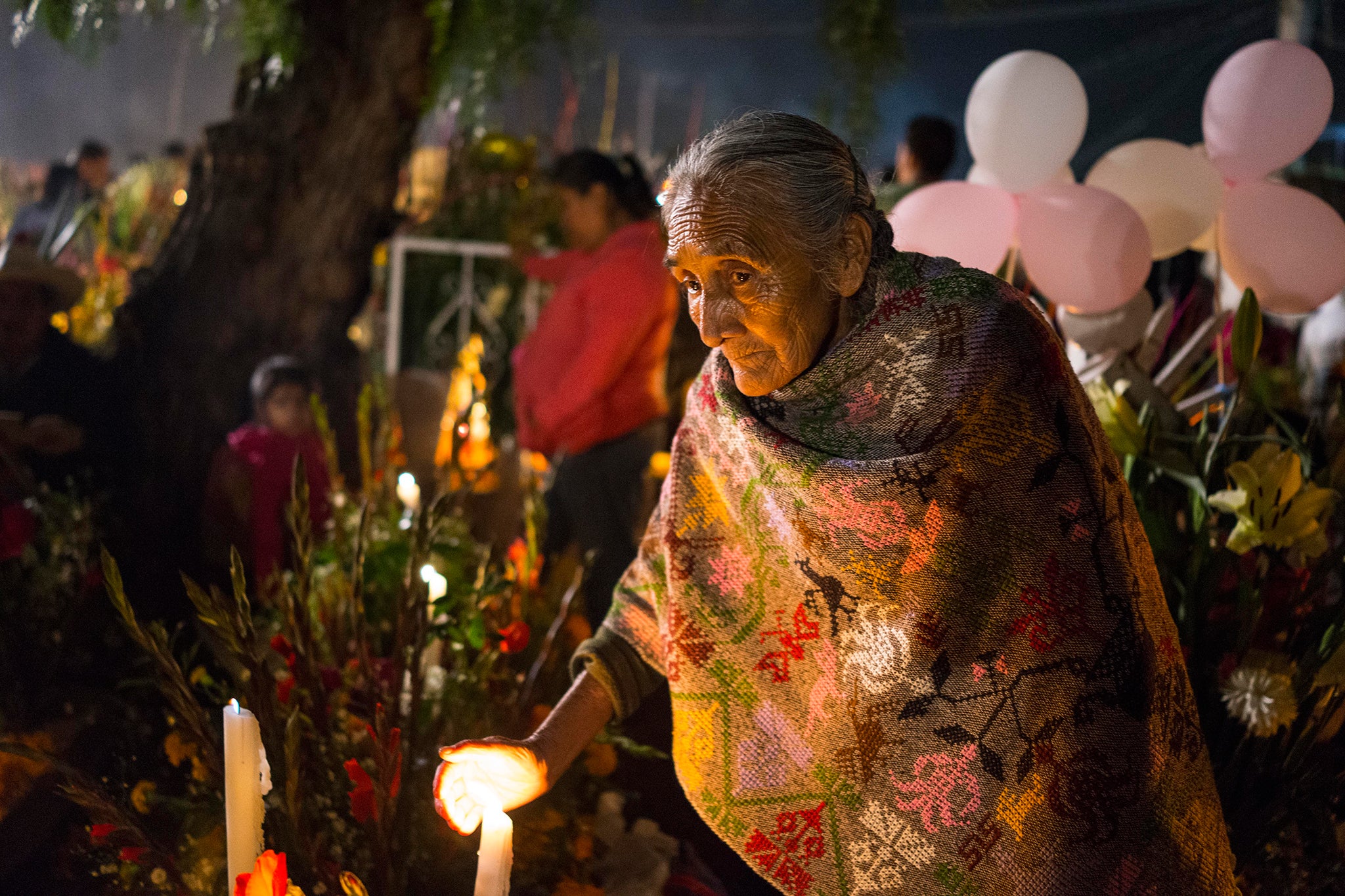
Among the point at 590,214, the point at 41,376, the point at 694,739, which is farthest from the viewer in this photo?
the point at 590,214

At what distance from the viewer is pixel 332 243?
11.2 feet

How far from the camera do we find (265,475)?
2.98 meters


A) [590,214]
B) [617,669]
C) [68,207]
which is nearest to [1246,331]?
[617,669]

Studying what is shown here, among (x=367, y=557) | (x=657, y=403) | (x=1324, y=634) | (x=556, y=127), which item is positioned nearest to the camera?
(x=1324, y=634)

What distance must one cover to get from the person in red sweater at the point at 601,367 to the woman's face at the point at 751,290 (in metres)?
1.87

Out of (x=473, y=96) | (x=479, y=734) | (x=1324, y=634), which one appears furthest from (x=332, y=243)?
(x=1324, y=634)

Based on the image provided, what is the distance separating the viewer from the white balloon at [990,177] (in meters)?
2.30

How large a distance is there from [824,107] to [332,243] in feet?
5.89

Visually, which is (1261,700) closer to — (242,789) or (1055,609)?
(1055,609)

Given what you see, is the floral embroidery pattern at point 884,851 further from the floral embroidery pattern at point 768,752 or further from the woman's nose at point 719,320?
the woman's nose at point 719,320

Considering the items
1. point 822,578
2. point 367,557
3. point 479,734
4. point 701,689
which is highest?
point 822,578

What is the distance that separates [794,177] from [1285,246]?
1519 millimetres

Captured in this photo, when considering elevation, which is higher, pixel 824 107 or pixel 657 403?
pixel 824 107

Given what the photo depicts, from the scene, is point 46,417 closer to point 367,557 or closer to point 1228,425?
point 367,557
